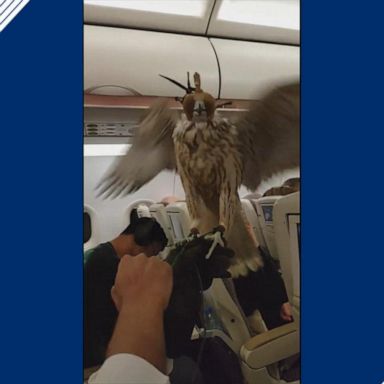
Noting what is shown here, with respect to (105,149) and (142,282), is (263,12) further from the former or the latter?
(142,282)

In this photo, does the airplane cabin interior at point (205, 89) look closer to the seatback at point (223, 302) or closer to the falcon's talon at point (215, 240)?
the seatback at point (223, 302)

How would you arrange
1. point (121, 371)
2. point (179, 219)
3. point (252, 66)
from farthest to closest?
point (252, 66) → point (179, 219) → point (121, 371)

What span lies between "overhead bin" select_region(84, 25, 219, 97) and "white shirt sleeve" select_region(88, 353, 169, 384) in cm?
111

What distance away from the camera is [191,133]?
1.96 m

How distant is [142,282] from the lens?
1.87m

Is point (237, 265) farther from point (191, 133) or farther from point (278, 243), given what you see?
point (191, 133)

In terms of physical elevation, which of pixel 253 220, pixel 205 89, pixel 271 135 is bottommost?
pixel 253 220

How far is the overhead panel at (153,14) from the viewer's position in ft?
6.01

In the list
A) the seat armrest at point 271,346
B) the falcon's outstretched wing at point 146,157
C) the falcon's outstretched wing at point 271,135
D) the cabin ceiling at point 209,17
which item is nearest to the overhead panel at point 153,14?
the cabin ceiling at point 209,17

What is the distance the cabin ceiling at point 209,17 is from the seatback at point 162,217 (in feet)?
2.59

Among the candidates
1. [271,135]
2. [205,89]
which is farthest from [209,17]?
[271,135]

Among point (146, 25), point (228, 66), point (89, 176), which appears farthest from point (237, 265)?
point (146, 25)

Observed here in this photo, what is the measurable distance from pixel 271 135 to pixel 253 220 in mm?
409

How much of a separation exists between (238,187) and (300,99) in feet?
1.72
